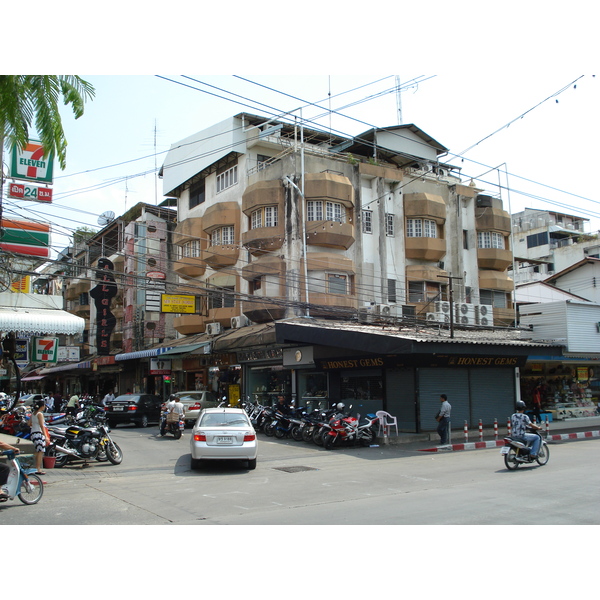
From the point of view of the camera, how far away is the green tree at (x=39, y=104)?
859 centimetres

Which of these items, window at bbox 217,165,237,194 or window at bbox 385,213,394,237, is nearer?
window at bbox 385,213,394,237

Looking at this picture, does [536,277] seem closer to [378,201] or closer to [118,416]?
[378,201]

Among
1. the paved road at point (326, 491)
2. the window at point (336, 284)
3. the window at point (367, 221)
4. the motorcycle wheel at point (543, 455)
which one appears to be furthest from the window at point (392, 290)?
the motorcycle wheel at point (543, 455)

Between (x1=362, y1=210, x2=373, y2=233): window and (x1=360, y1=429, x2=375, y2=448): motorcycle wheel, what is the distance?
16.1 metres

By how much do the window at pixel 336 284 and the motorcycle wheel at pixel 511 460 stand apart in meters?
17.6

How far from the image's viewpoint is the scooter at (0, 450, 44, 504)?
9.52 metres

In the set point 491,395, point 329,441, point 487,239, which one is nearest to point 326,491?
point 329,441

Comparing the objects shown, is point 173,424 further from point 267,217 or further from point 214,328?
point 267,217

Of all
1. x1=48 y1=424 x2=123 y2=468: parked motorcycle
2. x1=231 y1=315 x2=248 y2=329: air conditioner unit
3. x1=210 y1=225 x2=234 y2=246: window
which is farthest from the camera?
x1=210 y1=225 x2=234 y2=246: window

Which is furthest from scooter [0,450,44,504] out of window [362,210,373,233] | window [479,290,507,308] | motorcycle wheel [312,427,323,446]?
window [479,290,507,308]

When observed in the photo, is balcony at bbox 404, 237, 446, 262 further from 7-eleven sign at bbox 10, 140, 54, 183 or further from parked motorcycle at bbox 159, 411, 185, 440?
7-eleven sign at bbox 10, 140, 54, 183

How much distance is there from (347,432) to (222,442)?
572 cm

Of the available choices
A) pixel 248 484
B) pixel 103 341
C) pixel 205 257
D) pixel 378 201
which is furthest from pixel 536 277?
pixel 248 484

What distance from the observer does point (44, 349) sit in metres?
20.8
